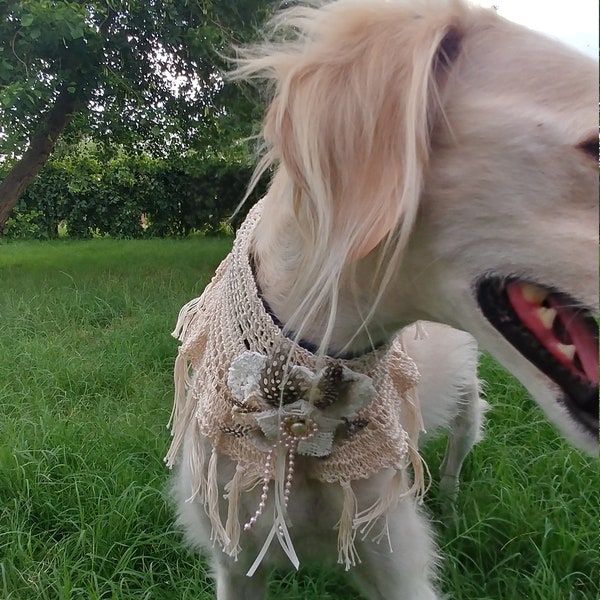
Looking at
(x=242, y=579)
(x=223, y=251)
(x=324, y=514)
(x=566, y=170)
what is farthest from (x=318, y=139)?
(x=223, y=251)

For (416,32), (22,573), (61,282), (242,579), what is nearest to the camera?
(416,32)

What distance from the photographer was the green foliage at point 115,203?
11531 mm

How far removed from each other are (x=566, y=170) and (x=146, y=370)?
2878 millimetres

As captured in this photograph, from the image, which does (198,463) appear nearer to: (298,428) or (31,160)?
(298,428)

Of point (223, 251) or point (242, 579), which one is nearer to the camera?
point (242, 579)

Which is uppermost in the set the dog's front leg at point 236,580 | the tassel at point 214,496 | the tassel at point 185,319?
the tassel at point 185,319

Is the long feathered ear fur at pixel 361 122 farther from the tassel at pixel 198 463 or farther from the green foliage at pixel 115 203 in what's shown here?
the green foliage at pixel 115 203

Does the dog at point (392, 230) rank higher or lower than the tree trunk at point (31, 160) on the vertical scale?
higher

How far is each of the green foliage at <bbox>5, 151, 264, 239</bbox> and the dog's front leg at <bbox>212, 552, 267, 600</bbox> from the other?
32.9 feet

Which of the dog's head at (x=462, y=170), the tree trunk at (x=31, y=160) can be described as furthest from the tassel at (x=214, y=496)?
the tree trunk at (x=31, y=160)

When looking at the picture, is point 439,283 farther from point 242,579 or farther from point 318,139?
point 242,579

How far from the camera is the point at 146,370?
3418 millimetres

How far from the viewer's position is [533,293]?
2.84 ft

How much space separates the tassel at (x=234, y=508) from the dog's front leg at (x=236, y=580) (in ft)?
0.55
